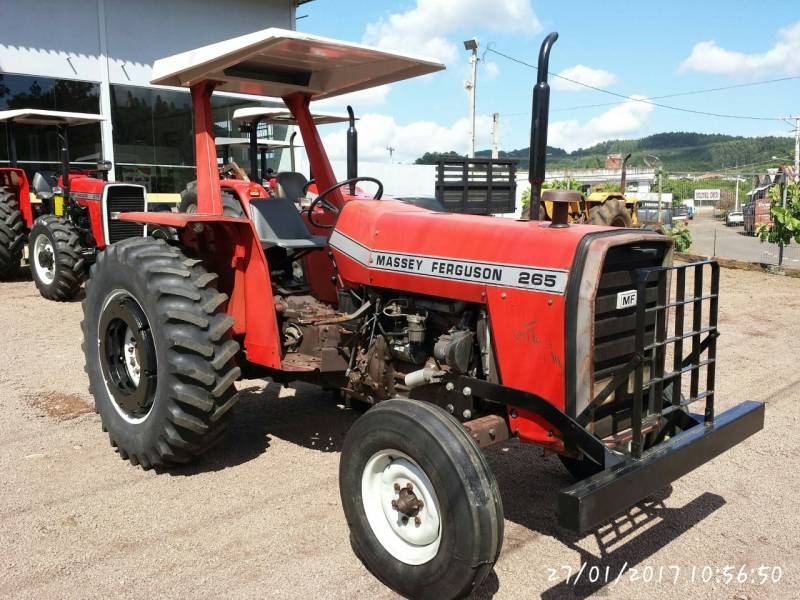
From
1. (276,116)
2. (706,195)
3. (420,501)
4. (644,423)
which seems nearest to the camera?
(420,501)

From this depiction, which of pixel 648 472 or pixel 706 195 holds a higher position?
pixel 706 195

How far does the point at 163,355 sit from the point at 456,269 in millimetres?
1666

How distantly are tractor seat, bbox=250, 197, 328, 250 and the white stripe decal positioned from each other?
0.35 meters

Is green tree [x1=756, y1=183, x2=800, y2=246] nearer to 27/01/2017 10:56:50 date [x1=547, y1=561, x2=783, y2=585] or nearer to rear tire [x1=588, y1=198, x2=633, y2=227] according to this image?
rear tire [x1=588, y1=198, x2=633, y2=227]

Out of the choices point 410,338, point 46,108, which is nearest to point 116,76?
point 46,108

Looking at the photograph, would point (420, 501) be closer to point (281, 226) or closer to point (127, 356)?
point (281, 226)

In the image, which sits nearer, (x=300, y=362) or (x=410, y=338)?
(x=410, y=338)

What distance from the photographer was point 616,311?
309cm

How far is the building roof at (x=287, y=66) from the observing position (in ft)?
11.7

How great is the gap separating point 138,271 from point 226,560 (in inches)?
67.4

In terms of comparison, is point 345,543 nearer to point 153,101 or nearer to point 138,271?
point 138,271

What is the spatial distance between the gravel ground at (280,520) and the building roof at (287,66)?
2272 mm

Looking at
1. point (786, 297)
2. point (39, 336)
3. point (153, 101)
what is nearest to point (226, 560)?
point (39, 336)

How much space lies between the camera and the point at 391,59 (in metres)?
3.98
